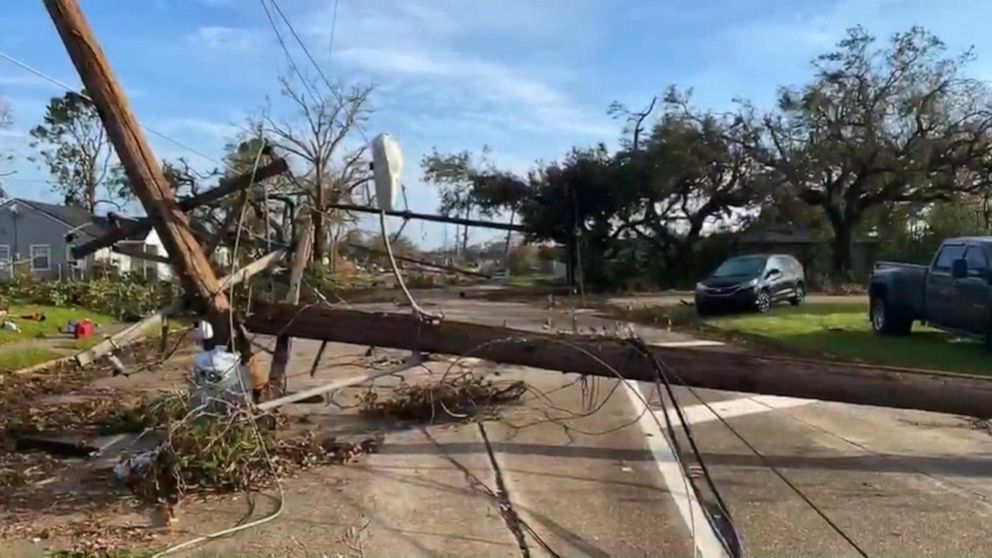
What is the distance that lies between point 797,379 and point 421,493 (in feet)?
10.5

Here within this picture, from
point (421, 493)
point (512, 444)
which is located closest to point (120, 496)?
point (421, 493)

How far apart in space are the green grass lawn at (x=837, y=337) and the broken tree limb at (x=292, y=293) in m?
8.60

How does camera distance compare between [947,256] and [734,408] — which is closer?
[734,408]

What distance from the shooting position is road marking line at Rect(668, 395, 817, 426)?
9.27m

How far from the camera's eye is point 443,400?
929cm

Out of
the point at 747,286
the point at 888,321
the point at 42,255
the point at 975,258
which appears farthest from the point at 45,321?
the point at 42,255

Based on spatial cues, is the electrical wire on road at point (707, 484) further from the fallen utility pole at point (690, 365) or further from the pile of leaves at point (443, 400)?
the pile of leaves at point (443, 400)

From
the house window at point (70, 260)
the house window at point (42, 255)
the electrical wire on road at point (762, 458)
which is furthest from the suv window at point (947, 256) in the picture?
the house window at point (42, 255)

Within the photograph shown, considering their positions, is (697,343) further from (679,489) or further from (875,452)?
(679,489)

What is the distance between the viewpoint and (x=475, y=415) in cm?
925

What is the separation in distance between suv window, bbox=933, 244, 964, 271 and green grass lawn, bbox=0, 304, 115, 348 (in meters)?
15.7

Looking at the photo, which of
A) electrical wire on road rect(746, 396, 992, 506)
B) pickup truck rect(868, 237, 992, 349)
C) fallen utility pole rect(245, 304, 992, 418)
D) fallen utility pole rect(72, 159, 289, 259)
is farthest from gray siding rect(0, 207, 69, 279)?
electrical wire on road rect(746, 396, 992, 506)

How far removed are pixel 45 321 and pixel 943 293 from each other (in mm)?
19491

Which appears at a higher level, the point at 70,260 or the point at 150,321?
the point at 70,260
